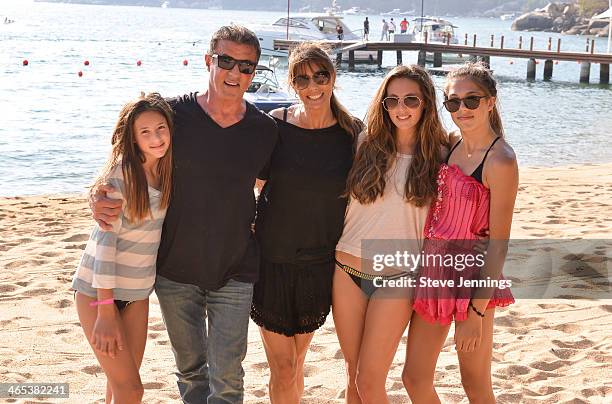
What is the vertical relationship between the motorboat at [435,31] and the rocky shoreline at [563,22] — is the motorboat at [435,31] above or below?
below

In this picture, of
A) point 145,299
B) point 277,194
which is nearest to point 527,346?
point 277,194

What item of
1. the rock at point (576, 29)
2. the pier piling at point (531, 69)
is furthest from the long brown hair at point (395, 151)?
the rock at point (576, 29)

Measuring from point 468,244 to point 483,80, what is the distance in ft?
2.50

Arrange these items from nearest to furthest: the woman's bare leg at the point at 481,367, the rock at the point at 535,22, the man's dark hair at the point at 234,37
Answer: the woman's bare leg at the point at 481,367 < the man's dark hair at the point at 234,37 < the rock at the point at 535,22

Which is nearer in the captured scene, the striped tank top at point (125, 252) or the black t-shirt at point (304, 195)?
the striped tank top at point (125, 252)

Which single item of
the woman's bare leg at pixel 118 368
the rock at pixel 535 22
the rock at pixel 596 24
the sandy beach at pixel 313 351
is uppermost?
the rock at pixel 535 22

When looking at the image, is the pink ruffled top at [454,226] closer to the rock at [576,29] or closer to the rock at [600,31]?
the rock at [600,31]

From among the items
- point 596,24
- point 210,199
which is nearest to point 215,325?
point 210,199

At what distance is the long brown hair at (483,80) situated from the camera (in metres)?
3.48

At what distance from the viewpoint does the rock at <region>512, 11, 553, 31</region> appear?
355 ft

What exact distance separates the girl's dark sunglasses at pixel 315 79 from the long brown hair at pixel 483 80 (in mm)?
585

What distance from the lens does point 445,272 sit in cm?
342

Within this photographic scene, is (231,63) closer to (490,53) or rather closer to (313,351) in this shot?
(313,351)

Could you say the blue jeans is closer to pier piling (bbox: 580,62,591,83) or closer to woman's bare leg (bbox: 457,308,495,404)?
woman's bare leg (bbox: 457,308,495,404)
